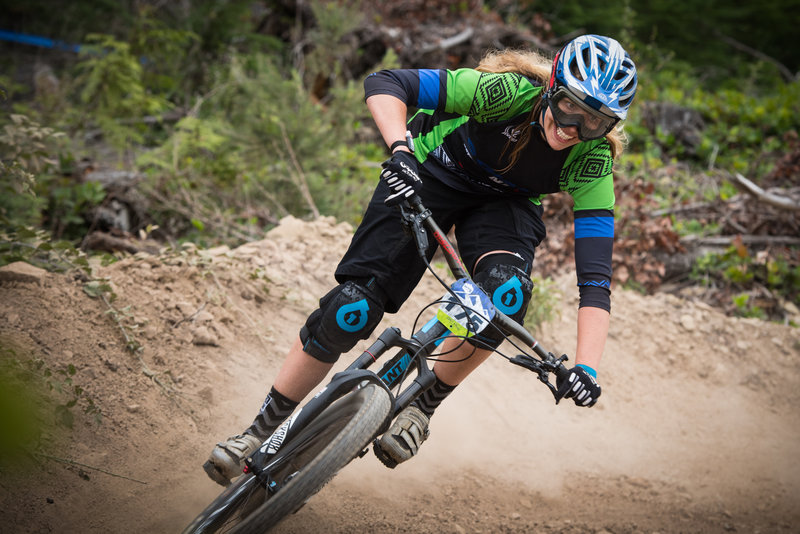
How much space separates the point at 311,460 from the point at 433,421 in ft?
6.94

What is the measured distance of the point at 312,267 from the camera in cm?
547

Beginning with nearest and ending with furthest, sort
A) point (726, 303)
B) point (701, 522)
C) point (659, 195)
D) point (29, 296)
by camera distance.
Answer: point (29, 296), point (701, 522), point (726, 303), point (659, 195)

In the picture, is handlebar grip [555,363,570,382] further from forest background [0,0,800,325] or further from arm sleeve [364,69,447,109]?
forest background [0,0,800,325]

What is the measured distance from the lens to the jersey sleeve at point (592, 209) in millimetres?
2689

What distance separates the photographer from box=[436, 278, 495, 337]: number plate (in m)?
2.31

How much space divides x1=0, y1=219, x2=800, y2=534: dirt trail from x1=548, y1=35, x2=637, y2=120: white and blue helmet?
7.00 feet

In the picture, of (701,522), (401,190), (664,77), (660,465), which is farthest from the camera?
(664,77)

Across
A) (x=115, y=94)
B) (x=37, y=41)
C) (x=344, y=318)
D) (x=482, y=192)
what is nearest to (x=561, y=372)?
(x=344, y=318)

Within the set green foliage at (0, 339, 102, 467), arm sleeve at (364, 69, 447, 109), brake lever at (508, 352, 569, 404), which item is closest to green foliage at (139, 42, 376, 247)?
green foliage at (0, 339, 102, 467)

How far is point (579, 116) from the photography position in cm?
252

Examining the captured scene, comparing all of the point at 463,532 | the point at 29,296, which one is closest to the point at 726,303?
the point at 463,532

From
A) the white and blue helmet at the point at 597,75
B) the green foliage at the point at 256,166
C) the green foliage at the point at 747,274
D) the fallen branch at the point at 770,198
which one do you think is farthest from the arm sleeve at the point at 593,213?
the fallen branch at the point at 770,198

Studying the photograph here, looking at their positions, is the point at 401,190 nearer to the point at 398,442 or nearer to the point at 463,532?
the point at 398,442

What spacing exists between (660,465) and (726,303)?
10.2ft
